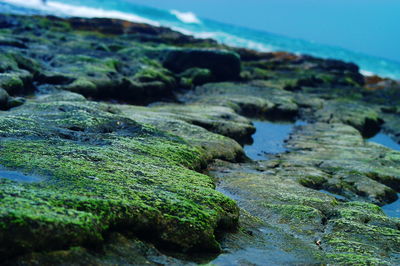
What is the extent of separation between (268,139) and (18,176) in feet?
83.5

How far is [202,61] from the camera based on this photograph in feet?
193

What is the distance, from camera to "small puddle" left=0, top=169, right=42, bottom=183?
10.9 meters

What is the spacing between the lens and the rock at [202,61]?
5862cm

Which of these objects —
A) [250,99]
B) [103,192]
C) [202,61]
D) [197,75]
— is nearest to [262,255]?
[103,192]

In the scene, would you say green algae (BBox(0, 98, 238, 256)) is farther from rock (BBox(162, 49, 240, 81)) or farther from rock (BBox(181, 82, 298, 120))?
rock (BBox(162, 49, 240, 81))

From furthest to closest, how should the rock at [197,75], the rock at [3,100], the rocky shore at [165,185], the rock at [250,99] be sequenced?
the rock at [197,75] → the rock at [250,99] → the rock at [3,100] → the rocky shore at [165,185]

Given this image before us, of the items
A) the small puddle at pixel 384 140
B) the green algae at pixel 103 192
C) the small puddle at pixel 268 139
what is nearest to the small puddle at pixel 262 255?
the green algae at pixel 103 192

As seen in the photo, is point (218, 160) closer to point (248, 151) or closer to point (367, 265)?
point (248, 151)

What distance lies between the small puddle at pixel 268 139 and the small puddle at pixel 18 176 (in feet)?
60.0

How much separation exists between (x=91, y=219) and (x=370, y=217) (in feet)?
37.2

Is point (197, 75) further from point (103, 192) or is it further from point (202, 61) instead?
point (103, 192)

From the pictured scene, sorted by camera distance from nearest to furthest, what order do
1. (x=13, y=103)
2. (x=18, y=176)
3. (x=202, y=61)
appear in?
1. (x=18, y=176)
2. (x=13, y=103)
3. (x=202, y=61)

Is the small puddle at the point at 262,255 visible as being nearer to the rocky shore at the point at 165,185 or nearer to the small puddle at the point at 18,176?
the rocky shore at the point at 165,185

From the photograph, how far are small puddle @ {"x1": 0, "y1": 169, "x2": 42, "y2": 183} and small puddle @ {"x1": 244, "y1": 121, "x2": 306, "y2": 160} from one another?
60.0ft
